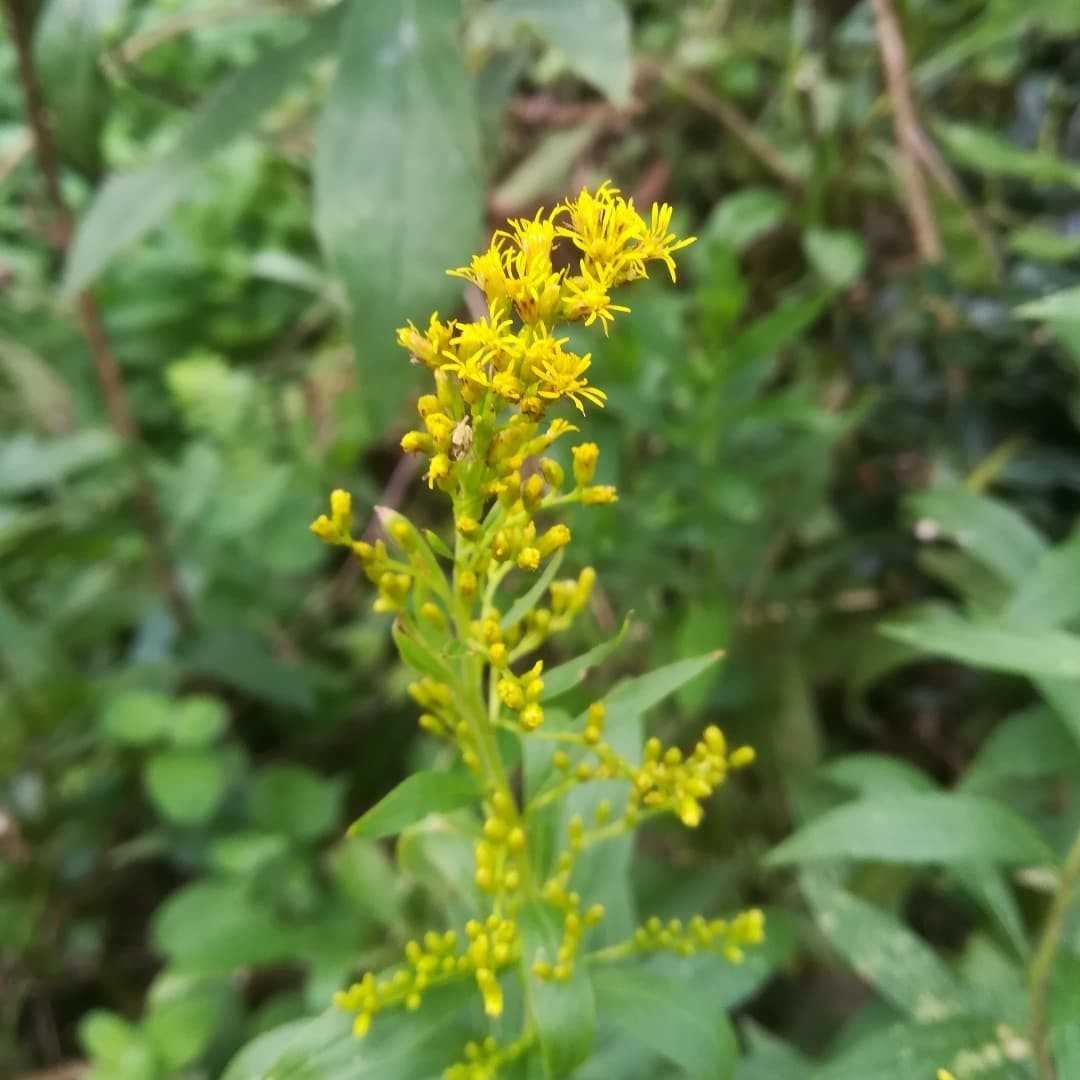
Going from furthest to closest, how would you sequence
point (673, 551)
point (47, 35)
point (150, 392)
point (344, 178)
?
point (150, 392), point (673, 551), point (47, 35), point (344, 178)

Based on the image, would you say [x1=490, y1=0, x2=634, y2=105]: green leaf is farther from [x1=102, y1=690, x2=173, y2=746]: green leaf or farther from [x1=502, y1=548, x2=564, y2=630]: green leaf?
[x1=102, y1=690, x2=173, y2=746]: green leaf

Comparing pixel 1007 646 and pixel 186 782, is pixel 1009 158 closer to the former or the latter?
pixel 1007 646

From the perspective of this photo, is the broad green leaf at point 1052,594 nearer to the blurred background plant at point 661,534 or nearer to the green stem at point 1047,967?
the blurred background plant at point 661,534

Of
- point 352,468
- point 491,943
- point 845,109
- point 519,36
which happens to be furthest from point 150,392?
point 491,943

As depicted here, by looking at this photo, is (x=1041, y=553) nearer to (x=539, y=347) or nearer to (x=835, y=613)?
(x=835, y=613)

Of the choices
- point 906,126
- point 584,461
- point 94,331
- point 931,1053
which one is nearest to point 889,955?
point 931,1053

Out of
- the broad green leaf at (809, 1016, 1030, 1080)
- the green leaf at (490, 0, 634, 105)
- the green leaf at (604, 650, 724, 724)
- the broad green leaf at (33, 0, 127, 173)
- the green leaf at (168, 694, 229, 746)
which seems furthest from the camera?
the green leaf at (168, 694, 229, 746)

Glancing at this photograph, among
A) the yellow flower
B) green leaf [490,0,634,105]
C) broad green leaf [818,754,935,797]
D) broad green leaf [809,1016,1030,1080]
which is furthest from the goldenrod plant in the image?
green leaf [490,0,634,105]
